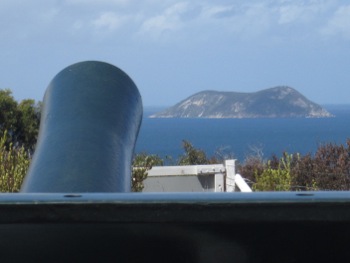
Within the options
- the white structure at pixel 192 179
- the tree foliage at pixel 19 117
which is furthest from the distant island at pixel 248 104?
the white structure at pixel 192 179

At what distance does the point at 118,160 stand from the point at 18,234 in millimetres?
1555

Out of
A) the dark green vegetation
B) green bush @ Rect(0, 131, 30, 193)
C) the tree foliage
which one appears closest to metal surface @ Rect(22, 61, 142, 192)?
green bush @ Rect(0, 131, 30, 193)

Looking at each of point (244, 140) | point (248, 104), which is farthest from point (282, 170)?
point (248, 104)

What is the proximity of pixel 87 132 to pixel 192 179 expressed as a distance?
830cm

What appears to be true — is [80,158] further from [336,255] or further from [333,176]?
[333,176]

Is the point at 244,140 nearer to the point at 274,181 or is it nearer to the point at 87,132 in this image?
the point at 274,181

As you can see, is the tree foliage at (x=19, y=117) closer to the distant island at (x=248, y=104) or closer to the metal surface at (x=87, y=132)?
the metal surface at (x=87, y=132)

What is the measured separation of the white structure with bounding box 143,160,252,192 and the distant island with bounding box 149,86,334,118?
88671 millimetres

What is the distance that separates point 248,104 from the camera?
118375 millimetres

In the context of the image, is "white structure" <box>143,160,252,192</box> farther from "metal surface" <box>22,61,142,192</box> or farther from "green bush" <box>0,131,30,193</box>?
"metal surface" <box>22,61,142,192</box>

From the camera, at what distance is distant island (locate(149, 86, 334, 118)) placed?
342ft

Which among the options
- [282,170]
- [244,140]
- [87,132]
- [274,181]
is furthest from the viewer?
[244,140]

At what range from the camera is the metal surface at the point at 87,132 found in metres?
3.06

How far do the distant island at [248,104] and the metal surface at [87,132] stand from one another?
96578 mm
